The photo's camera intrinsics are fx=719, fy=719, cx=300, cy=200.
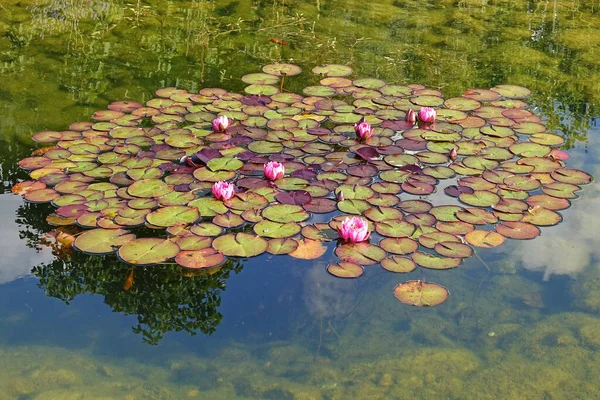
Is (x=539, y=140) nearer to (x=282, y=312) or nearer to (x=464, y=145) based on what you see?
(x=464, y=145)

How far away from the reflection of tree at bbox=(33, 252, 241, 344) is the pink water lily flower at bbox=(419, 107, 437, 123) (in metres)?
1.72

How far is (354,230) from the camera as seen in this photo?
9.98 feet

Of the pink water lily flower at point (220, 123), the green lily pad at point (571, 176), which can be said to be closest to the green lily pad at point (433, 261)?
the green lily pad at point (571, 176)

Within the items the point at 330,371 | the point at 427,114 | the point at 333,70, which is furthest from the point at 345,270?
the point at 333,70

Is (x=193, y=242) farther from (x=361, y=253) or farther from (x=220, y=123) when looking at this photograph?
(x=220, y=123)

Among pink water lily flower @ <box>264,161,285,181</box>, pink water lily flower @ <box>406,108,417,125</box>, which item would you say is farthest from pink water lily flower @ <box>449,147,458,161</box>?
pink water lily flower @ <box>264,161,285,181</box>

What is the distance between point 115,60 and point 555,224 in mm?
3250

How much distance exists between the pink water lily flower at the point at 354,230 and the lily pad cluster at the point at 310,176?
42mm

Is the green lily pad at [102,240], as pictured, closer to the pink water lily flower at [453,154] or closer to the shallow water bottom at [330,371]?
the shallow water bottom at [330,371]

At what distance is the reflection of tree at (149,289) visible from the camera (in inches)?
104

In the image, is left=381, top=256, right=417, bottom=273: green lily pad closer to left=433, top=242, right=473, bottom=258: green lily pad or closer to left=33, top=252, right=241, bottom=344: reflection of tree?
left=433, top=242, right=473, bottom=258: green lily pad

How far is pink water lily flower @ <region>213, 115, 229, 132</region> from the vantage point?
13.3 ft

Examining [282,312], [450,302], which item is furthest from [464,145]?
[282,312]

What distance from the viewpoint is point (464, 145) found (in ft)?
13.0
